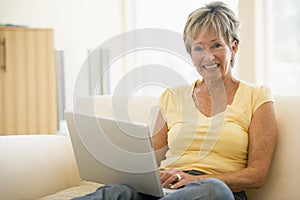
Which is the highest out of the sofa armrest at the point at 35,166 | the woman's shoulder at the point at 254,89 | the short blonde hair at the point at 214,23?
the short blonde hair at the point at 214,23

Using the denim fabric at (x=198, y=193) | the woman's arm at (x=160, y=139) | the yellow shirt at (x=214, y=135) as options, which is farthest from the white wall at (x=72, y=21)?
the denim fabric at (x=198, y=193)

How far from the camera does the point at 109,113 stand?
1.95 m

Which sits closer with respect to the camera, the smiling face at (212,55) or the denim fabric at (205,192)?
the denim fabric at (205,192)

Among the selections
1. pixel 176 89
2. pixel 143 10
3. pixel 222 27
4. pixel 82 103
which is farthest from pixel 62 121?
pixel 222 27

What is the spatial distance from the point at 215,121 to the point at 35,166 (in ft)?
2.23

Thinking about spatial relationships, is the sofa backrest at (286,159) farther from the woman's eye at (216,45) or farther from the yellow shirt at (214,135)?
the woman's eye at (216,45)

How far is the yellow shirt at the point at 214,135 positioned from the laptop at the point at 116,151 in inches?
8.3

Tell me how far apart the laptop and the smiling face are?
467mm

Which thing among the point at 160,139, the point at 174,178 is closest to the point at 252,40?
the point at 160,139

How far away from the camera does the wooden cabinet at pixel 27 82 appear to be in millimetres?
3318

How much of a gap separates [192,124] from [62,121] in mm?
2138

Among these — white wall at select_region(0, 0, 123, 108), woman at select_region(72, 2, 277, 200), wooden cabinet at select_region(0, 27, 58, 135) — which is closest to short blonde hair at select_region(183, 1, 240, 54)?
woman at select_region(72, 2, 277, 200)

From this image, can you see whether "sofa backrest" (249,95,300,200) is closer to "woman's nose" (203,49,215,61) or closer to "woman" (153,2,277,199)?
"woman" (153,2,277,199)

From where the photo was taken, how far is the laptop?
4.00 feet
